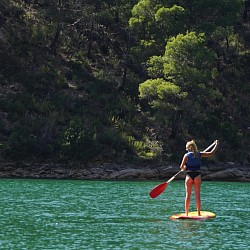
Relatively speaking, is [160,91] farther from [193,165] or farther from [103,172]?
[193,165]

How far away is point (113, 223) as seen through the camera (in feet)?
62.3

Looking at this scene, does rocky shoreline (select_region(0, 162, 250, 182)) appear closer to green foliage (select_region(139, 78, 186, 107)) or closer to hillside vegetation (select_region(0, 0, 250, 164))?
hillside vegetation (select_region(0, 0, 250, 164))

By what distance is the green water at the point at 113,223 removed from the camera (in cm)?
1555

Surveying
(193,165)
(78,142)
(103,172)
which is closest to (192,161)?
(193,165)

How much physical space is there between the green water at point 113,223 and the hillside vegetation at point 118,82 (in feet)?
59.8

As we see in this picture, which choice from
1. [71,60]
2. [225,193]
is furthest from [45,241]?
[71,60]

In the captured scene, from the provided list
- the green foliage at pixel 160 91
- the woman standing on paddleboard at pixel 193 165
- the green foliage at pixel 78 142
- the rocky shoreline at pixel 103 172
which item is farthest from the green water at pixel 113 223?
the green foliage at pixel 160 91

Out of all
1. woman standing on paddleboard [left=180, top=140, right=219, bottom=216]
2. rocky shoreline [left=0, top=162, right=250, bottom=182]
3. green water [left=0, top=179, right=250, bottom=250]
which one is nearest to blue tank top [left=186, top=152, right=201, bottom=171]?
woman standing on paddleboard [left=180, top=140, right=219, bottom=216]

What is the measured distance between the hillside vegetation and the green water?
59.8 feet

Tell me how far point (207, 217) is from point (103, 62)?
131 ft

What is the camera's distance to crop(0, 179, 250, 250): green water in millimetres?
15555

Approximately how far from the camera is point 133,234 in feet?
55.5

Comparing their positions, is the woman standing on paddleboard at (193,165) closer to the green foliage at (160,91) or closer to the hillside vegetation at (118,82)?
the hillside vegetation at (118,82)

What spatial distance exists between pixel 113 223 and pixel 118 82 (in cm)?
3798
